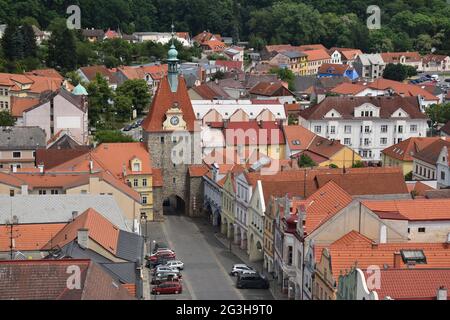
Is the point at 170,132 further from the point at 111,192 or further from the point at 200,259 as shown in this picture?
the point at 200,259

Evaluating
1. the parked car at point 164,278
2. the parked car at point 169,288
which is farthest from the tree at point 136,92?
the parked car at point 169,288

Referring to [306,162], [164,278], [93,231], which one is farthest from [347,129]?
[93,231]

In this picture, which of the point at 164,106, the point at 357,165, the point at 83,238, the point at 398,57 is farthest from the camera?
the point at 398,57

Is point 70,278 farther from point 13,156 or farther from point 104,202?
point 13,156

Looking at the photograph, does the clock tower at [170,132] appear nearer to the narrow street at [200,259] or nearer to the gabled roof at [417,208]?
the narrow street at [200,259]

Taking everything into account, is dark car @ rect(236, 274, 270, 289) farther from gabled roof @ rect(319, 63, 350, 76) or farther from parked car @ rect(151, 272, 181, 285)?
gabled roof @ rect(319, 63, 350, 76)
